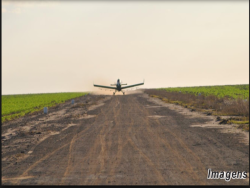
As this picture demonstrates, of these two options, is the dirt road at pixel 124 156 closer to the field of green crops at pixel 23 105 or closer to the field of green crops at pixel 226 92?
the field of green crops at pixel 23 105

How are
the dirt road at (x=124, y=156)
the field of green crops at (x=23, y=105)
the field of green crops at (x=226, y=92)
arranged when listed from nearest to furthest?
the dirt road at (x=124, y=156), the field of green crops at (x=23, y=105), the field of green crops at (x=226, y=92)

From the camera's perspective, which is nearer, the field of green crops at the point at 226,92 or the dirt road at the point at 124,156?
the dirt road at the point at 124,156

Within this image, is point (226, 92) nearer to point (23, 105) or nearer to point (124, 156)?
point (23, 105)

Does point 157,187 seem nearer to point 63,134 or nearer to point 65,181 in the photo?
point 65,181

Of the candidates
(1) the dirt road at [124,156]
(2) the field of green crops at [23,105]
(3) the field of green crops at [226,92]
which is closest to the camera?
(1) the dirt road at [124,156]

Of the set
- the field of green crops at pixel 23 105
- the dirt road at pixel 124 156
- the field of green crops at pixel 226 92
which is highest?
the field of green crops at pixel 226 92

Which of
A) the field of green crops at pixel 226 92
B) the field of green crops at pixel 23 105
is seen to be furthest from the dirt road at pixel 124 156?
the field of green crops at pixel 226 92

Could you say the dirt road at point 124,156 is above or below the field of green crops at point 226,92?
below

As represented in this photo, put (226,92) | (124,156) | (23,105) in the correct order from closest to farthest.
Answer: (124,156), (23,105), (226,92)

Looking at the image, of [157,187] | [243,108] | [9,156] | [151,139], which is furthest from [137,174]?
[243,108]

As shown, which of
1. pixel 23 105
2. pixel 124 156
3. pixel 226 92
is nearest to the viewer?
pixel 124 156

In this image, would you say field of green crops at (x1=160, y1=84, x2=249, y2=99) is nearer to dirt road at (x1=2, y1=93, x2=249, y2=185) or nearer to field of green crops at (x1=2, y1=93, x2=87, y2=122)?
dirt road at (x1=2, y1=93, x2=249, y2=185)

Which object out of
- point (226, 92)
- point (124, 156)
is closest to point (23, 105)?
point (124, 156)

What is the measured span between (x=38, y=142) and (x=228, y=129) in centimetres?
1216
